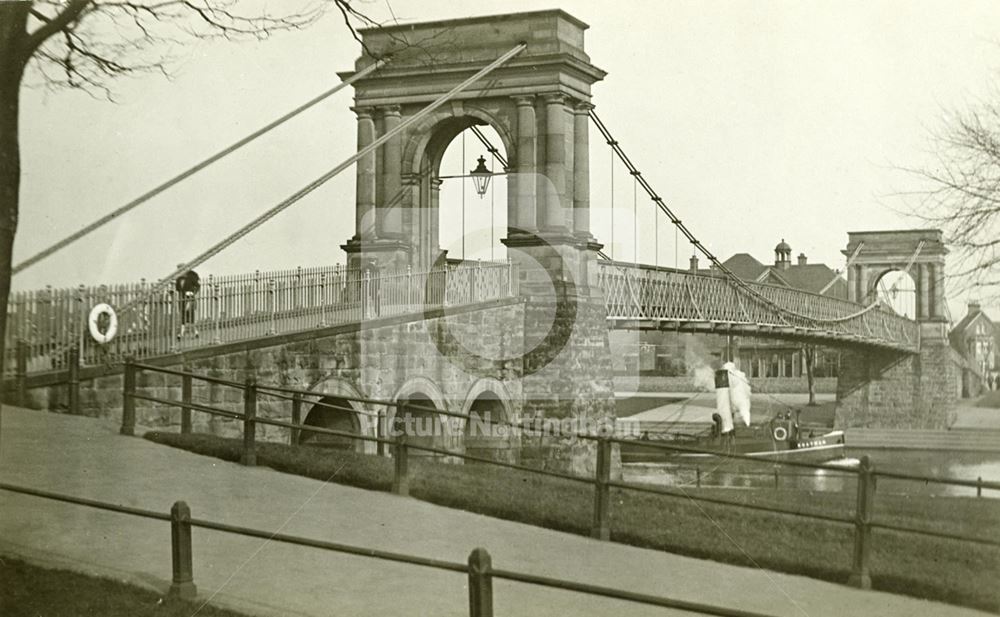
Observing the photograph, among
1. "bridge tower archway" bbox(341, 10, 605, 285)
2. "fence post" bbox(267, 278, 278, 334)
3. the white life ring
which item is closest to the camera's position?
the white life ring

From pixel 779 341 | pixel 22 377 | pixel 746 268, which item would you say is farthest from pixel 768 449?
pixel 22 377

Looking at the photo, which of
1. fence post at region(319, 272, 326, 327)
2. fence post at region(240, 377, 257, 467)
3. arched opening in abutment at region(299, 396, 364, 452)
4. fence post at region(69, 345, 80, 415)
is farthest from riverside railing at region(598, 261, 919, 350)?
fence post at region(240, 377, 257, 467)

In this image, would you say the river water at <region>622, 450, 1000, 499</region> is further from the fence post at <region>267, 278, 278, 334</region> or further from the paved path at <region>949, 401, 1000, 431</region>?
the fence post at <region>267, 278, 278, 334</region>

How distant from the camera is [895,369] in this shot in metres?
25.1

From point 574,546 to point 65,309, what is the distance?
6287 millimetres

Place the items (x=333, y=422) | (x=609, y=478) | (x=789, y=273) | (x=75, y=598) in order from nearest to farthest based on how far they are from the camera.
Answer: (x=75, y=598) < (x=609, y=478) < (x=333, y=422) < (x=789, y=273)

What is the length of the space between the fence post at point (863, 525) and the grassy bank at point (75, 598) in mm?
3787

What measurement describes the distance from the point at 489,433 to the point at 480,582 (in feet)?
50.1

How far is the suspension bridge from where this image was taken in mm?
14086

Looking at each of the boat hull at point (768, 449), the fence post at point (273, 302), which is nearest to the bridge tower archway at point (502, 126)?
the fence post at point (273, 302)

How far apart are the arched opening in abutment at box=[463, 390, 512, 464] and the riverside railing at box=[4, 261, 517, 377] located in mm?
2049

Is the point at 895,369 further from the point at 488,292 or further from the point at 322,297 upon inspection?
the point at 322,297

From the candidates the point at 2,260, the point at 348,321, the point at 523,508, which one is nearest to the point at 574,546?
the point at 523,508

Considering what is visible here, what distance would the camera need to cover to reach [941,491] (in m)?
21.7
